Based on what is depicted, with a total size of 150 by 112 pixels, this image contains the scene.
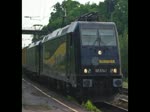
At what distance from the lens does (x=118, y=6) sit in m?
71.4

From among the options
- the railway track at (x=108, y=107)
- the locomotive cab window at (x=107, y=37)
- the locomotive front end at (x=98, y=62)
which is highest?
the locomotive cab window at (x=107, y=37)

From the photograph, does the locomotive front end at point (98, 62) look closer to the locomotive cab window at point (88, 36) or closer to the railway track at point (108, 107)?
the locomotive cab window at point (88, 36)

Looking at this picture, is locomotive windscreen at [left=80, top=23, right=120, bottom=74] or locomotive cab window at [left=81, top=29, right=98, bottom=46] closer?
locomotive windscreen at [left=80, top=23, right=120, bottom=74]

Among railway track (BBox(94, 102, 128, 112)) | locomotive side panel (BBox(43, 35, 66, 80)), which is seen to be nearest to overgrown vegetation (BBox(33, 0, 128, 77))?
locomotive side panel (BBox(43, 35, 66, 80))

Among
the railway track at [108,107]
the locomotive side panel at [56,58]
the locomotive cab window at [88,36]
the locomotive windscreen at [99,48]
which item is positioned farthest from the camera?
the locomotive side panel at [56,58]

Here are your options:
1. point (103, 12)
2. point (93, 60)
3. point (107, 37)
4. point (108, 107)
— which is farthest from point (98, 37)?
point (103, 12)

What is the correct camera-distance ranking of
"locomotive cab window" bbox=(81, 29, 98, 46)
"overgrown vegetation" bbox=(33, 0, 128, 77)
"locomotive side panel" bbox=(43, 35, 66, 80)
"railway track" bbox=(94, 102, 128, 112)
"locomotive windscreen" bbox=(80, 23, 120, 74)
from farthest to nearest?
1. "overgrown vegetation" bbox=(33, 0, 128, 77)
2. "locomotive side panel" bbox=(43, 35, 66, 80)
3. "locomotive cab window" bbox=(81, 29, 98, 46)
4. "locomotive windscreen" bbox=(80, 23, 120, 74)
5. "railway track" bbox=(94, 102, 128, 112)

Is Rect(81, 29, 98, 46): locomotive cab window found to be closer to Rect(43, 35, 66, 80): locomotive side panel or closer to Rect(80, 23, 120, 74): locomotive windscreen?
Rect(80, 23, 120, 74): locomotive windscreen

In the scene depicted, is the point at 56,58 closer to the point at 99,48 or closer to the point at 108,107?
the point at 99,48

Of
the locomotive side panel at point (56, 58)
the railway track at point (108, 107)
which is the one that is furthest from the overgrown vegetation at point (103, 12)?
the railway track at point (108, 107)

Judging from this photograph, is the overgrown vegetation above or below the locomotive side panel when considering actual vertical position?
above

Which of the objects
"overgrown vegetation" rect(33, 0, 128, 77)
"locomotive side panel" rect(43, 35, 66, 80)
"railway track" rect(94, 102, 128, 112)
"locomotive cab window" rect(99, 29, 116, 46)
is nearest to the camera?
"railway track" rect(94, 102, 128, 112)
